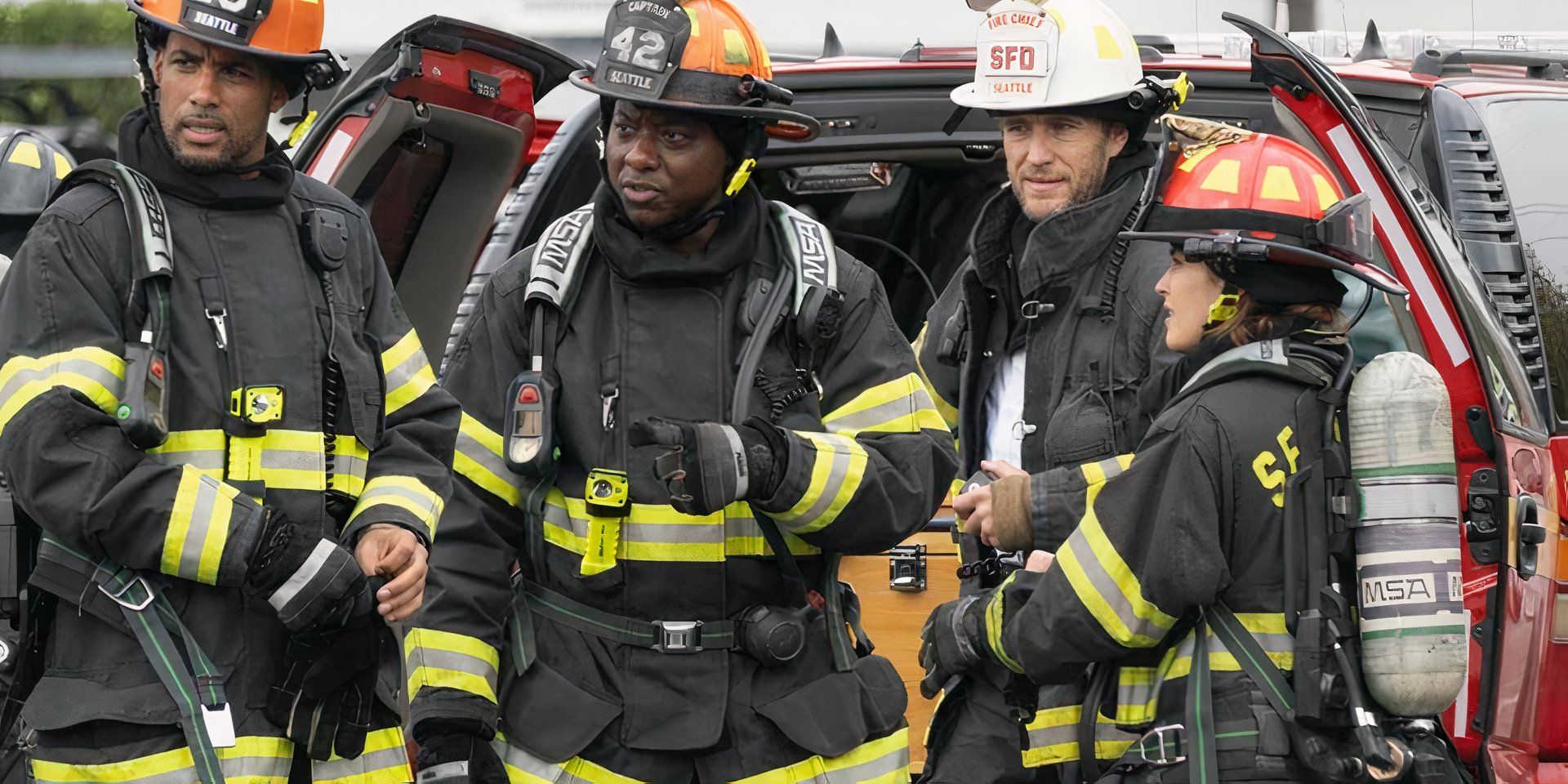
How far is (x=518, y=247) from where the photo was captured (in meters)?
5.61

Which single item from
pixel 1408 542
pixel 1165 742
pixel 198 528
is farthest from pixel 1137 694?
pixel 198 528

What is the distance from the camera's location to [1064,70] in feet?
14.7

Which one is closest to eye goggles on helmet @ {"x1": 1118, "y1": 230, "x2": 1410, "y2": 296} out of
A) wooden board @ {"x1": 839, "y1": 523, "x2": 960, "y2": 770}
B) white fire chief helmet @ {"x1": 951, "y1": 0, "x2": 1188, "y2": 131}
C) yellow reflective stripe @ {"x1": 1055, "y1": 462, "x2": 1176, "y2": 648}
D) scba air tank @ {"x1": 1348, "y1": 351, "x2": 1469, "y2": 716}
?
scba air tank @ {"x1": 1348, "y1": 351, "x2": 1469, "y2": 716}

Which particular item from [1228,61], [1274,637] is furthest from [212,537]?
[1228,61]

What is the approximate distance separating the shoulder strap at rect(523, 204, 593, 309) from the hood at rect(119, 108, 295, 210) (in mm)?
478

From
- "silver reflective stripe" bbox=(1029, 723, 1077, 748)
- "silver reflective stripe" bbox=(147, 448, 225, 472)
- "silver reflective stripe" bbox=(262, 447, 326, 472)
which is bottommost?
"silver reflective stripe" bbox=(1029, 723, 1077, 748)

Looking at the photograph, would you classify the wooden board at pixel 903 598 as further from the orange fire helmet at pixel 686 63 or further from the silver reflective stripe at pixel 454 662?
the silver reflective stripe at pixel 454 662

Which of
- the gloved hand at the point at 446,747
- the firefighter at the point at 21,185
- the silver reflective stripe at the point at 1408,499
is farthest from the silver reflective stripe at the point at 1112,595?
the firefighter at the point at 21,185

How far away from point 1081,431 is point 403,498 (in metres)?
1.31

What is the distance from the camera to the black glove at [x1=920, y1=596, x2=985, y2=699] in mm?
4164

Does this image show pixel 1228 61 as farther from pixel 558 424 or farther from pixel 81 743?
pixel 81 743

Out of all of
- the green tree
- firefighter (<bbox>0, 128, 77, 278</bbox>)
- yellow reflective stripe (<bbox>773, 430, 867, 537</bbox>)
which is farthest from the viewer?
the green tree

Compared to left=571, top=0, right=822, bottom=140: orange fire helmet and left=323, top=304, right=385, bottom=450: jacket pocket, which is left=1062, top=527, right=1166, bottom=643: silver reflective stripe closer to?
left=571, top=0, right=822, bottom=140: orange fire helmet

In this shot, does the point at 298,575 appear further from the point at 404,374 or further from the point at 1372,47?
the point at 1372,47
